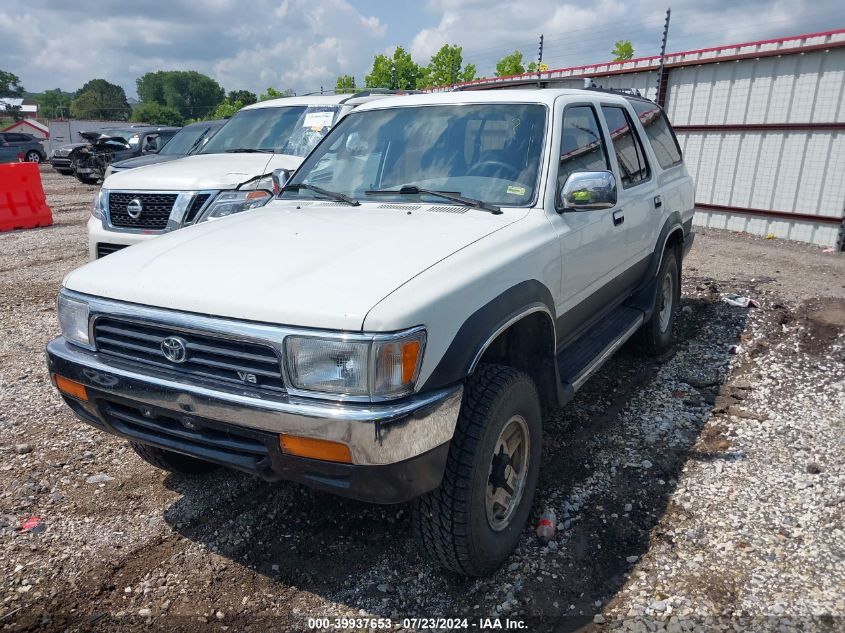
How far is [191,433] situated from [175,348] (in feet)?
1.12

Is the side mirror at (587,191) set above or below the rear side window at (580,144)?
below

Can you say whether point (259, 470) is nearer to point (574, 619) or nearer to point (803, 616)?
point (574, 619)

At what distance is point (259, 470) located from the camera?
89.8 inches

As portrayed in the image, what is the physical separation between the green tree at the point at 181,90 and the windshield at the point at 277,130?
113811 mm

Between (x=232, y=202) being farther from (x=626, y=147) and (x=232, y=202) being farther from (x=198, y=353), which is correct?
(x=198, y=353)

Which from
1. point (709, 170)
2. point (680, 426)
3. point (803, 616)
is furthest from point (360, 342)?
point (709, 170)

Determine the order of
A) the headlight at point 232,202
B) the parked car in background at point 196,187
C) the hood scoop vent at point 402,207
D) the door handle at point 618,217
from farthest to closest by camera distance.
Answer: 1. the parked car in background at point 196,187
2. the headlight at point 232,202
3. the door handle at point 618,217
4. the hood scoop vent at point 402,207

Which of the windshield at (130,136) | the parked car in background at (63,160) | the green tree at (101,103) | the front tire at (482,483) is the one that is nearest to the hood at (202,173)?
the front tire at (482,483)

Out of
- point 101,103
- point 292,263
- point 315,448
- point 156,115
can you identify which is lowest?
point 315,448

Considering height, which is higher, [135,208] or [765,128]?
[765,128]

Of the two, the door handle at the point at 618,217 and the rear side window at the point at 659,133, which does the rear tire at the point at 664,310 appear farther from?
the door handle at the point at 618,217

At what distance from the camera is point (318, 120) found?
7.02 m

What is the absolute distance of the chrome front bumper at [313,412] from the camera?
80.7 inches

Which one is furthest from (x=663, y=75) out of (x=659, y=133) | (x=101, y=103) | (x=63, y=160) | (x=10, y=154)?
(x=101, y=103)
